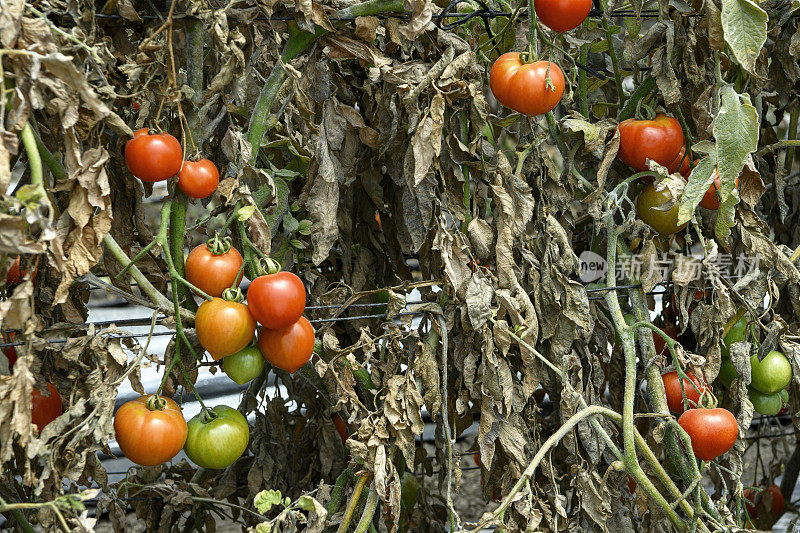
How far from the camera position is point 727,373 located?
1.42 meters

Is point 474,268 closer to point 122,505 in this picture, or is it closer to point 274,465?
point 274,465

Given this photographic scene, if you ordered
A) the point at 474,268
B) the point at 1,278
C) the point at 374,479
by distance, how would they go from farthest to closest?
the point at 474,268 < the point at 374,479 < the point at 1,278

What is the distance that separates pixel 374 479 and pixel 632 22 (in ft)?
2.97

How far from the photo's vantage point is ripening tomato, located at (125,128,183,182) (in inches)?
41.8

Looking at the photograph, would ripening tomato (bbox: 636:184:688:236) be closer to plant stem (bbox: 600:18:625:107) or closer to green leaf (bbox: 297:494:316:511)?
plant stem (bbox: 600:18:625:107)

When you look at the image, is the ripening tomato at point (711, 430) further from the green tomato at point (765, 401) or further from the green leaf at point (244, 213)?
the green leaf at point (244, 213)

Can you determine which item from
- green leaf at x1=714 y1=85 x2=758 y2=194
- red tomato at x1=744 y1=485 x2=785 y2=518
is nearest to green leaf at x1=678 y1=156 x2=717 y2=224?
green leaf at x1=714 y1=85 x2=758 y2=194

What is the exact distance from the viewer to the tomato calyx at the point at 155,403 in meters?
1.10

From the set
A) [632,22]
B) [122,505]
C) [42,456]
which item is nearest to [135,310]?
[122,505]

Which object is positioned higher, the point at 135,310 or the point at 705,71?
the point at 705,71

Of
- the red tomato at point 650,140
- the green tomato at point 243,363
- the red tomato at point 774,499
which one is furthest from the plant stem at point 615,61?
the red tomato at point 774,499

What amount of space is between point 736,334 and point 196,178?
3.32 ft

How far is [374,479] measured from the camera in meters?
1.18

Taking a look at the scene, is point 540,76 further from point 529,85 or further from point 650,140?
point 650,140
